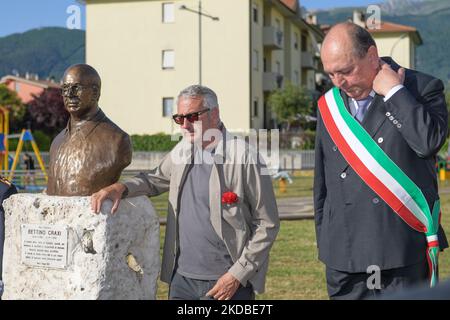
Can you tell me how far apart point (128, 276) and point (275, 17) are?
37219 millimetres

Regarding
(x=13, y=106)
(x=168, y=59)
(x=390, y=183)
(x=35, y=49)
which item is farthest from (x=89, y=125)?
(x=35, y=49)

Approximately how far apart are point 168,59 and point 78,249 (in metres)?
31.1

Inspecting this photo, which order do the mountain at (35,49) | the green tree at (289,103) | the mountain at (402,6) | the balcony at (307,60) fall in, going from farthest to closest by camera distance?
the mountain at (35,49)
the balcony at (307,60)
the green tree at (289,103)
the mountain at (402,6)

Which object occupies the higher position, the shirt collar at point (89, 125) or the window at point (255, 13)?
the window at point (255, 13)

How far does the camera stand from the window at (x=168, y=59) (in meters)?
34.3

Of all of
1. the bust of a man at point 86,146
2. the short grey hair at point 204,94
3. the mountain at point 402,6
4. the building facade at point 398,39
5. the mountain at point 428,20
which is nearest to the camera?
the short grey hair at point 204,94

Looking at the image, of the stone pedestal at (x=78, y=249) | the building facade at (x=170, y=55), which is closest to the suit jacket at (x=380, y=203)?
the stone pedestal at (x=78, y=249)

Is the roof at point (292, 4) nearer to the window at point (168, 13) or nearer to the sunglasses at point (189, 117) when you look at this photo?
the window at point (168, 13)

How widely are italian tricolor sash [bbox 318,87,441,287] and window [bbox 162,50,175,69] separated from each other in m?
31.7

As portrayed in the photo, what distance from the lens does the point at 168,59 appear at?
1356 inches

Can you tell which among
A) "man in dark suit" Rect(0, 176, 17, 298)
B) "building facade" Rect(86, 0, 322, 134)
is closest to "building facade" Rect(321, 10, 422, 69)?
"building facade" Rect(86, 0, 322, 134)

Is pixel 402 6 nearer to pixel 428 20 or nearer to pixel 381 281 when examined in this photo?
pixel 381 281
